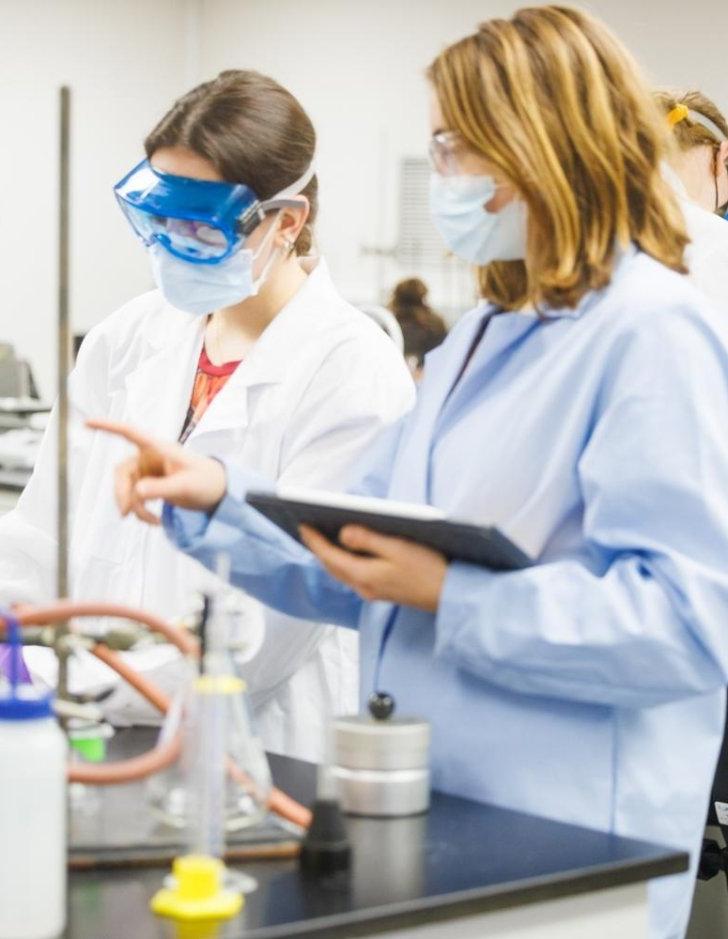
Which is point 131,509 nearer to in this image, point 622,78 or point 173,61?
point 622,78

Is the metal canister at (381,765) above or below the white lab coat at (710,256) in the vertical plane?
below

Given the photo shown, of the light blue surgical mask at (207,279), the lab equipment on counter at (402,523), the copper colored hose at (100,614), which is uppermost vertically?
the light blue surgical mask at (207,279)

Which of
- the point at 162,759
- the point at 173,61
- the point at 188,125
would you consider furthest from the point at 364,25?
the point at 162,759

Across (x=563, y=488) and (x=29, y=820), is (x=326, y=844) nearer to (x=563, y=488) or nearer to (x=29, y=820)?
(x=29, y=820)

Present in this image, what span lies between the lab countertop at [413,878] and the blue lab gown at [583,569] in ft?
0.31

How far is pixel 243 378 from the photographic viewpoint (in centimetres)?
212

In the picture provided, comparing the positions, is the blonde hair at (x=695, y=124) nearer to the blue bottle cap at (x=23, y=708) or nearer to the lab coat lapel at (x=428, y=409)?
the lab coat lapel at (x=428, y=409)

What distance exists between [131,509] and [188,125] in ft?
2.13

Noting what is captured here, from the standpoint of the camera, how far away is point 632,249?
5.19 feet

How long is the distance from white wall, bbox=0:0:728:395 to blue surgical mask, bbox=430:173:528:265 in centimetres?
510

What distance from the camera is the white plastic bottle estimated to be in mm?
1099

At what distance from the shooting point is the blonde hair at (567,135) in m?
1.54

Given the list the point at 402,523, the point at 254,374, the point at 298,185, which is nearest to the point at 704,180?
the point at 298,185

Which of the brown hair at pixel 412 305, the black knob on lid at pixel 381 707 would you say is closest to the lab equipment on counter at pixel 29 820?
the black knob on lid at pixel 381 707
